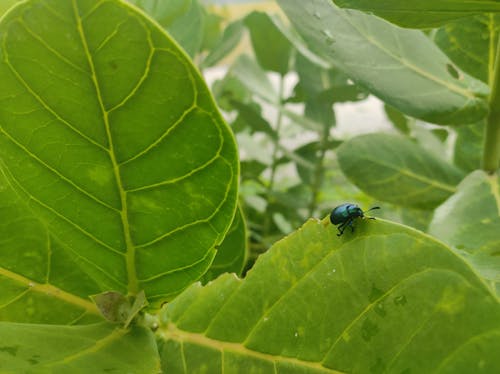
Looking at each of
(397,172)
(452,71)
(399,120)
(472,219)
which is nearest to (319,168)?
(399,120)

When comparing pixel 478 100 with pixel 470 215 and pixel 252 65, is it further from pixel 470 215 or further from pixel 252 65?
pixel 252 65

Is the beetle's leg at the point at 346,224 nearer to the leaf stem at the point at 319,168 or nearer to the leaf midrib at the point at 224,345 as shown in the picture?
the leaf midrib at the point at 224,345

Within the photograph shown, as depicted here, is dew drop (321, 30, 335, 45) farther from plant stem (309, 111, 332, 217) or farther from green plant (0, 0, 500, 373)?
plant stem (309, 111, 332, 217)

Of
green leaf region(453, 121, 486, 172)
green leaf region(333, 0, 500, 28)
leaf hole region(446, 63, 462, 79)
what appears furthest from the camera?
green leaf region(453, 121, 486, 172)

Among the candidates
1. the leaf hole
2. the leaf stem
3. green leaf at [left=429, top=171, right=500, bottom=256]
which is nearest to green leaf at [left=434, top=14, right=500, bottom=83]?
the leaf hole

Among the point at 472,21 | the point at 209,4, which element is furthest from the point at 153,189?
the point at 209,4
